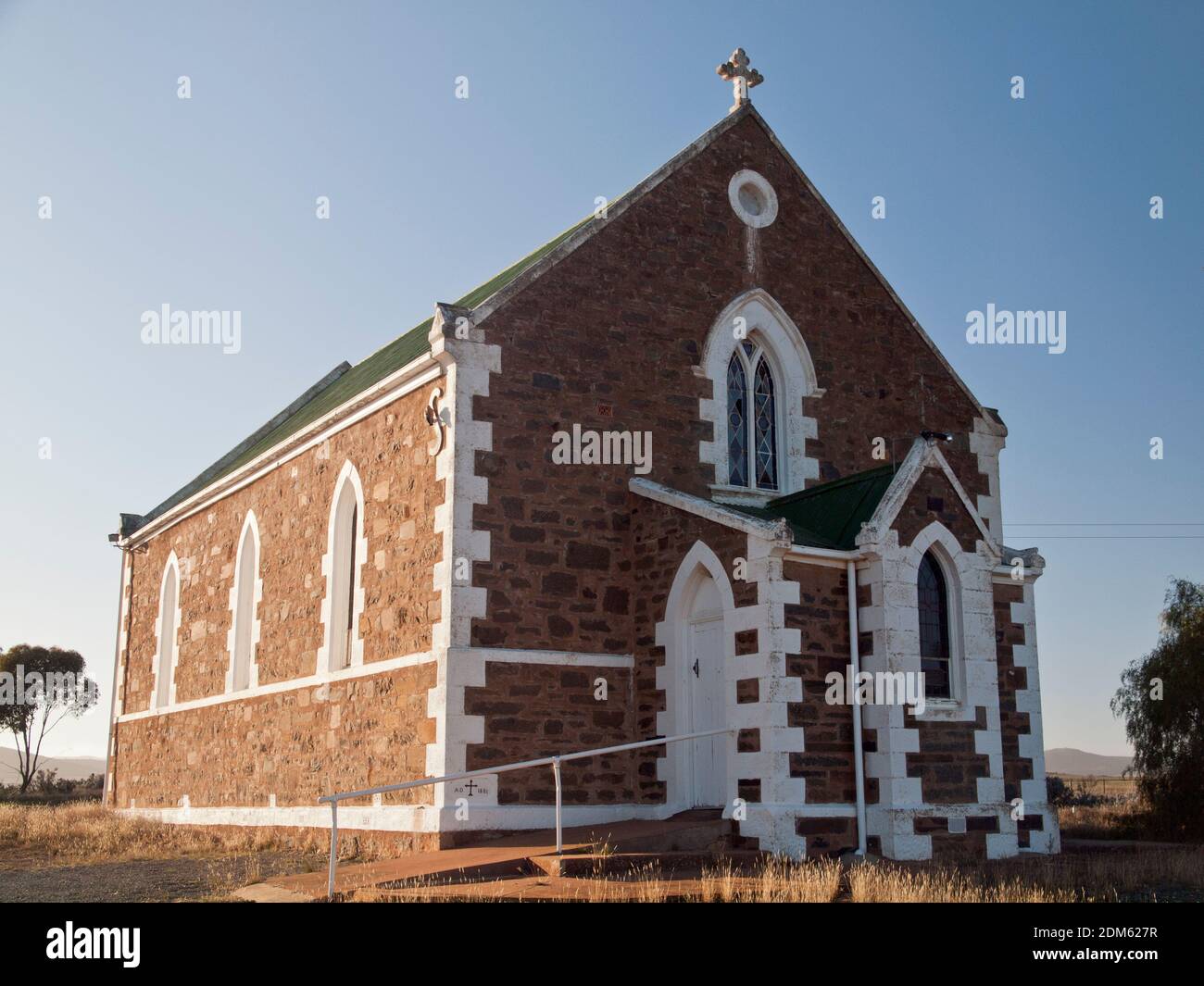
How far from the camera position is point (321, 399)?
27.8 meters

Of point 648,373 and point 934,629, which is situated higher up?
point 648,373

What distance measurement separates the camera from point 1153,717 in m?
22.7

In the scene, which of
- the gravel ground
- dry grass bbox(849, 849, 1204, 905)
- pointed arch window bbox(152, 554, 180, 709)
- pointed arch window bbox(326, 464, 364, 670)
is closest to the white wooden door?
dry grass bbox(849, 849, 1204, 905)

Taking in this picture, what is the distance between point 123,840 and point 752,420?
1269cm

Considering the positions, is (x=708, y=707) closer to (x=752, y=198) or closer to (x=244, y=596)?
(x=752, y=198)

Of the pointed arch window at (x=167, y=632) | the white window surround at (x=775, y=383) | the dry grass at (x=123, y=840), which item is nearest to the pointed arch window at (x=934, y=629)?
the white window surround at (x=775, y=383)

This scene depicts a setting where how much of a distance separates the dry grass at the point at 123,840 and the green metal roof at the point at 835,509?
784 centimetres

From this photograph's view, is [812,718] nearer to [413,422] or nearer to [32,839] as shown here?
[413,422]

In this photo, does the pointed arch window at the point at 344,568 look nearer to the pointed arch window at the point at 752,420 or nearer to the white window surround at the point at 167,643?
the pointed arch window at the point at 752,420

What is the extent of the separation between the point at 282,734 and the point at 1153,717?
14.9 meters

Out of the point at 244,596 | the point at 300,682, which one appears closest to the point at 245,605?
the point at 244,596

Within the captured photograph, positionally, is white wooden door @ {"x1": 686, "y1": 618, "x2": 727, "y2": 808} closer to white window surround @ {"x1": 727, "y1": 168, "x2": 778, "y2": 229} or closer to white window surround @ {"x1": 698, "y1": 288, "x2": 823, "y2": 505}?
white window surround @ {"x1": 698, "y1": 288, "x2": 823, "y2": 505}

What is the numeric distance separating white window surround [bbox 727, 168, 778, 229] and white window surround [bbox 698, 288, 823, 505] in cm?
120

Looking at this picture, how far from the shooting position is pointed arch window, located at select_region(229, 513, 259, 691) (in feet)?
73.9
